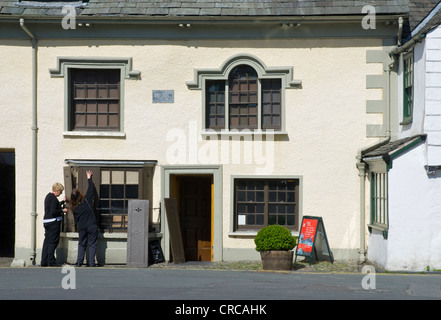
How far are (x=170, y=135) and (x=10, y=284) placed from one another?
574 cm

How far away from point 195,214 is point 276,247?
3.39 m

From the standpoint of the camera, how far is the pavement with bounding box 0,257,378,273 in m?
15.9

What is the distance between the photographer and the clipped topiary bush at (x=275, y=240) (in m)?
15.4

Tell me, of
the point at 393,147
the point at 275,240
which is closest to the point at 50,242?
the point at 275,240

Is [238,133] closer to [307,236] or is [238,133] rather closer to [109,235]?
[307,236]

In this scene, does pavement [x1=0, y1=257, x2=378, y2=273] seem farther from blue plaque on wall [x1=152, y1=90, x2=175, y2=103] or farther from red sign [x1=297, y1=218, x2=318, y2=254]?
blue plaque on wall [x1=152, y1=90, x2=175, y2=103]

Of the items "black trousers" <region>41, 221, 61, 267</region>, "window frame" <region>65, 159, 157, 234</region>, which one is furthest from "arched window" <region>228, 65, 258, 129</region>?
"black trousers" <region>41, 221, 61, 267</region>

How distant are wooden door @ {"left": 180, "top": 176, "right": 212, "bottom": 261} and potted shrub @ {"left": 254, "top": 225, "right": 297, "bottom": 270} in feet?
9.28

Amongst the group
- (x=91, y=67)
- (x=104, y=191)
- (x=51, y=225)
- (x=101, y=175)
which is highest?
(x=91, y=67)

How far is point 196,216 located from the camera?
18.2 meters

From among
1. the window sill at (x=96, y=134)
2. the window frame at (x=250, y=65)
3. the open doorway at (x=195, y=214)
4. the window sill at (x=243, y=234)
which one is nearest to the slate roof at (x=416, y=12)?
the window frame at (x=250, y=65)

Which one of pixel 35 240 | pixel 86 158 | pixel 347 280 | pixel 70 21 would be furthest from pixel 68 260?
pixel 347 280

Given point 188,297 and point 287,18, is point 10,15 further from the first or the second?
point 188,297

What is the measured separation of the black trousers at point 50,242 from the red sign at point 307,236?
217 inches
